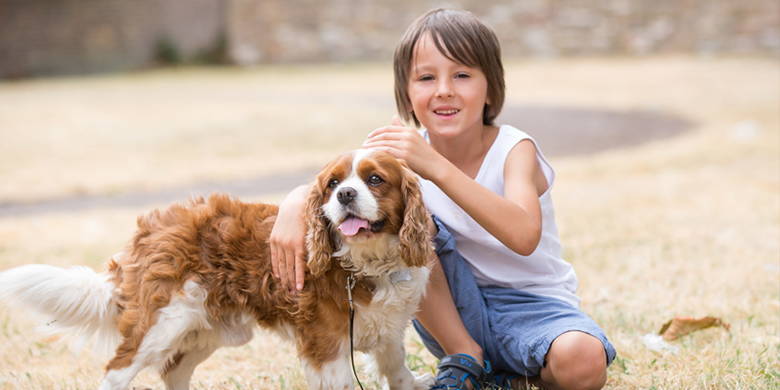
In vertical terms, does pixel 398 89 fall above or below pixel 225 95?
above

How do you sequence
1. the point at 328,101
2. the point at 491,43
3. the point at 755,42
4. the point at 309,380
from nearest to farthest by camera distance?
the point at 309,380 < the point at 491,43 < the point at 328,101 < the point at 755,42

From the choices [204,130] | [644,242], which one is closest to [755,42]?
[204,130]

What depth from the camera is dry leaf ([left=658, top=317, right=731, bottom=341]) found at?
3.78 metres

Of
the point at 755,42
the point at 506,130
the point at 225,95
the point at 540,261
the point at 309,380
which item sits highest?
the point at 506,130

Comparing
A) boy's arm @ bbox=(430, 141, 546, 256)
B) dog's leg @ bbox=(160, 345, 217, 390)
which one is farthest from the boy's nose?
dog's leg @ bbox=(160, 345, 217, 390)

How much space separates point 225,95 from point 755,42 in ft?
44.4

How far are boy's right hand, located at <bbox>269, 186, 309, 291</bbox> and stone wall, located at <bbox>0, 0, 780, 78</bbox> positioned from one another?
2028 cm

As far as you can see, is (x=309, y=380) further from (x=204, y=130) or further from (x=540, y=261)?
(x=204, y=130)

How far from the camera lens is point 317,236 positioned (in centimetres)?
279

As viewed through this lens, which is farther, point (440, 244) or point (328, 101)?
point (328, 101)

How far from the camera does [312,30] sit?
2348 cm

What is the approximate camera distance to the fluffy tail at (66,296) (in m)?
2.97

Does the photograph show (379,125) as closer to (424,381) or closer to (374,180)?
(424,381)

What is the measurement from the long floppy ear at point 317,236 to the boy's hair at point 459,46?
2.49ft
